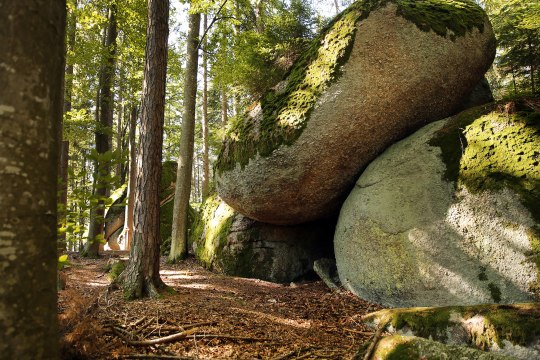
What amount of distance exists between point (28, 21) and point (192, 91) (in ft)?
27.5

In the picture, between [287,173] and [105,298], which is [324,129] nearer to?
[287,173]

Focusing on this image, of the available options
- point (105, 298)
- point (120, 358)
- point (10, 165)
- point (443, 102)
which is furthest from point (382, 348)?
point (443, 102)

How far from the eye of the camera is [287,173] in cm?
659

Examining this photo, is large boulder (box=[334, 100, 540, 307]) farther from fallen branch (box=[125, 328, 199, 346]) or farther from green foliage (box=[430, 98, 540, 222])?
fallen branch (box=[125, 328, 199, 346])

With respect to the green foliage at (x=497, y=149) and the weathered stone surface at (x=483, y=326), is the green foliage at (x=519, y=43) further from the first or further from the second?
the weathered stone surface at (x=483, y=326)

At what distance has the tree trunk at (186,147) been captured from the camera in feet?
31.7

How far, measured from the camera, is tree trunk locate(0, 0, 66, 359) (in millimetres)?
1465

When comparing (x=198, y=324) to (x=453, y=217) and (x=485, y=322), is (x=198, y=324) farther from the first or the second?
(x=453, y=217)

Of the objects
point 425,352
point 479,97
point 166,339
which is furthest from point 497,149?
point 166,339

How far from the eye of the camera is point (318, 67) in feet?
21.5

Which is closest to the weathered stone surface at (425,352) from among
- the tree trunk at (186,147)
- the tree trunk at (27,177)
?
the tree trunk at (27,177)

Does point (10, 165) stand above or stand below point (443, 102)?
below

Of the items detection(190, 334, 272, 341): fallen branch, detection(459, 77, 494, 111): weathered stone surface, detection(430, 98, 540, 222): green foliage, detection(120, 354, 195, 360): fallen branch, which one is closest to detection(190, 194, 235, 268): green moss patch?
detection(190, 334, 272, 341): fallen branch

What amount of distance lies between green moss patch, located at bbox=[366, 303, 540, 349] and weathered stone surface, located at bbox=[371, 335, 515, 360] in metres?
0.68
